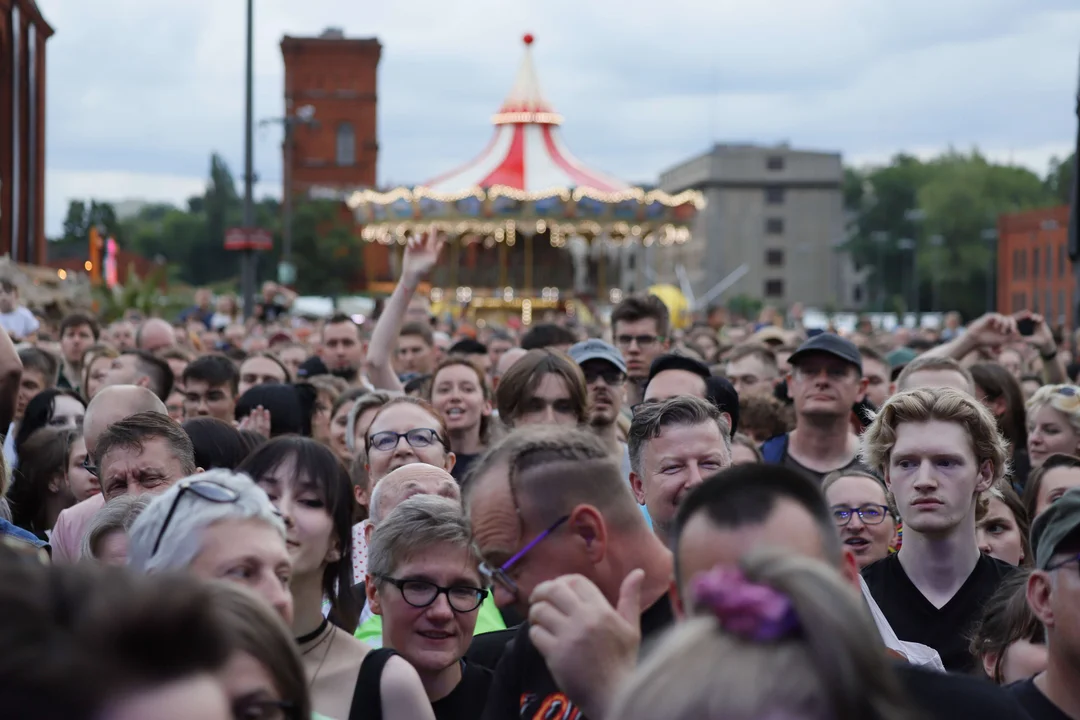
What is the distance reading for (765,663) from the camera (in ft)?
7.42

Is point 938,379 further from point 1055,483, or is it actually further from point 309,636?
point 309,636

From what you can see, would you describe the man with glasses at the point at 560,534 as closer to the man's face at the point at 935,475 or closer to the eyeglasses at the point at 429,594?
the eyeglasses at the point at 429,594

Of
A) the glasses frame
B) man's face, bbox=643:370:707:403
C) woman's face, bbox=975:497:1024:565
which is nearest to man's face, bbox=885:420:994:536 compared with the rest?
the glasses frame

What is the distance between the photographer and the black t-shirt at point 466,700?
15.4ft

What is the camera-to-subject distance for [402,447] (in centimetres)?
668

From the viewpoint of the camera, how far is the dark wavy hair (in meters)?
4.95

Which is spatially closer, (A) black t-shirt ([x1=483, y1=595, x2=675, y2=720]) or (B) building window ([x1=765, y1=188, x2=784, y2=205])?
(A) black t-shirt ([x1=483, y1=595, x2=675, y2=720])

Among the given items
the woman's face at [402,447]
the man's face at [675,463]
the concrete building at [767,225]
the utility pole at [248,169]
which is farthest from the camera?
the concrete building at [767,225]

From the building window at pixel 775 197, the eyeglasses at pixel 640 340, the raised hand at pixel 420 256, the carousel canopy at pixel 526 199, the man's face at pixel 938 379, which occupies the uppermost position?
the building window at pixel 775 197

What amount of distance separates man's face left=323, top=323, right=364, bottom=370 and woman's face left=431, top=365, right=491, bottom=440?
11.6 feet

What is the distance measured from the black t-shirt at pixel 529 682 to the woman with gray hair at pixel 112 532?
5.73ft

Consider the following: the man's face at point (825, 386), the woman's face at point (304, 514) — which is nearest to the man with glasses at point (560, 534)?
the woman's face at point (304, 514)

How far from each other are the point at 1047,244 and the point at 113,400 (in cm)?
8080

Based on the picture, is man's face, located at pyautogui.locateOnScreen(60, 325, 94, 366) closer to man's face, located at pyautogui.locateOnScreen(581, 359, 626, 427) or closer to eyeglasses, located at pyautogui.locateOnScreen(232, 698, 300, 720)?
man's face, located at pyautogui.locateOnScreen(581, 359, 626, 427)
